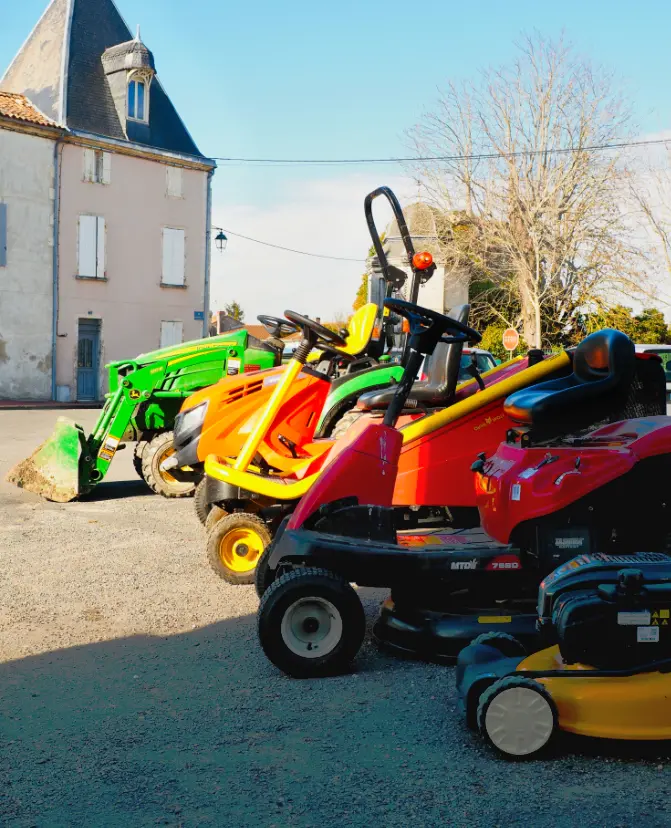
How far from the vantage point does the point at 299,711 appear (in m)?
4.02

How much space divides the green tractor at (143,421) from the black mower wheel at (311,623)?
4926mm

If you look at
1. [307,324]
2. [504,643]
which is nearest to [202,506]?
[307,324]

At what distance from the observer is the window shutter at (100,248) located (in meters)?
31.0

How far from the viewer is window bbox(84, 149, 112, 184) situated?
3070cm

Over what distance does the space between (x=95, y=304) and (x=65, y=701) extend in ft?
92.6

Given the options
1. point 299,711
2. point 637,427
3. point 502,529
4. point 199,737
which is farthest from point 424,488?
point 199,737

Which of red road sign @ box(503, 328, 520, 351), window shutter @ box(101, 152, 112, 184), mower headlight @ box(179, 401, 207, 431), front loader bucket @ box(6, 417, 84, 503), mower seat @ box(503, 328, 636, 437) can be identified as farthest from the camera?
window shutter @ box(101, 152, 112, 184)

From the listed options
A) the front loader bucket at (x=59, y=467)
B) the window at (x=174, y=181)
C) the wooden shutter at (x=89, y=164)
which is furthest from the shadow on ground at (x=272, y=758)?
the window at (x=174, y=181)

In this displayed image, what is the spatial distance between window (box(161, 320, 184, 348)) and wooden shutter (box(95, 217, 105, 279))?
113 inches

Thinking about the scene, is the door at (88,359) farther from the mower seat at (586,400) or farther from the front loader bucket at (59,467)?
the mower seat at (586,400)

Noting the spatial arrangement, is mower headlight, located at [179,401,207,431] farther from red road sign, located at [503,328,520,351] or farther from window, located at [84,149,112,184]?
window, located at [84,149,112,184]

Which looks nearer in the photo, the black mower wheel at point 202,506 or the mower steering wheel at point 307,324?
the mower steering wheel at point 307,324

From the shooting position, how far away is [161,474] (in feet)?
32.2

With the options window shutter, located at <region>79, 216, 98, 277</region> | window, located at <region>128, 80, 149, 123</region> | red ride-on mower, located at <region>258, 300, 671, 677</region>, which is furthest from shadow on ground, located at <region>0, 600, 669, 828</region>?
window, located at <region>128, 80, 149, 123</region>
